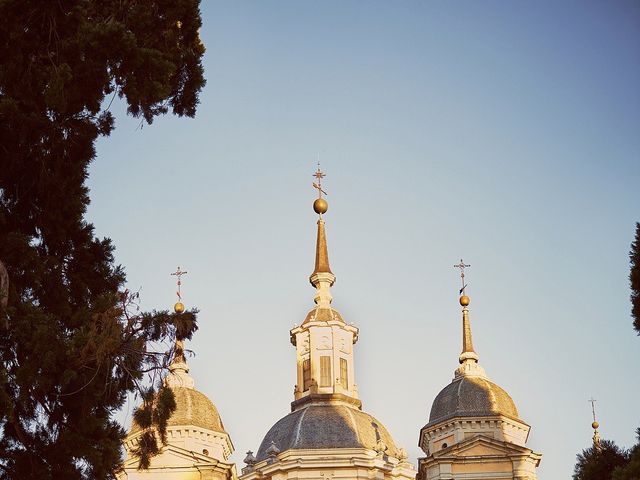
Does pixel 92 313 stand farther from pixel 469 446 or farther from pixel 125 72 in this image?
pixel 469 446

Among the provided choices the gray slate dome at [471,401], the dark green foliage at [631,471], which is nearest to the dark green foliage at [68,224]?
the dark green foliage at [631,471]

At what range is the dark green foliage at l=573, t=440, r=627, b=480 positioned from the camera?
22750mm

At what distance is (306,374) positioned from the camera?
5656 cm

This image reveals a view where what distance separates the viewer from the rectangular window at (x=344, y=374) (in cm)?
5592

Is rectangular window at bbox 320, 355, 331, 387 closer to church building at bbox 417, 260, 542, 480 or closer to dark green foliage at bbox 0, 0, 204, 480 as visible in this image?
church building at bbox 417, 260, 542, 480

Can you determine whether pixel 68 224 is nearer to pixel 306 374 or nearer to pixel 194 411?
pixel 194 411

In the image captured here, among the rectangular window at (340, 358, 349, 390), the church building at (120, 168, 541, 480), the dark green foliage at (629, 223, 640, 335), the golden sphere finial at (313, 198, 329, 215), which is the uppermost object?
the golden sphere finial at (313, 198, 329, 215)

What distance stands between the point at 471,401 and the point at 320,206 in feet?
52.3

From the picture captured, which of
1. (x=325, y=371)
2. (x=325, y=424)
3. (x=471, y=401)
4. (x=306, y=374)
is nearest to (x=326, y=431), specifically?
(x=325, y=424)

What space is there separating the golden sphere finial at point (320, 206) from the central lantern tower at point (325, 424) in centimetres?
304

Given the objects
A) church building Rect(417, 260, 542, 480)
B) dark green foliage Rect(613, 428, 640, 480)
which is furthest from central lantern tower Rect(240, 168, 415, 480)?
dark green foliage Rect(613, 428, 640, 480)

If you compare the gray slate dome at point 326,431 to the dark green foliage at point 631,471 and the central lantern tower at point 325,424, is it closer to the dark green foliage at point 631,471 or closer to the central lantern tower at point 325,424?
the central lantern tower at point 325,424

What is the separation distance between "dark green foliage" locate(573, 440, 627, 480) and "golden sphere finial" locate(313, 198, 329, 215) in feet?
133

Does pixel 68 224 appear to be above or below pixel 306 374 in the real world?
below
